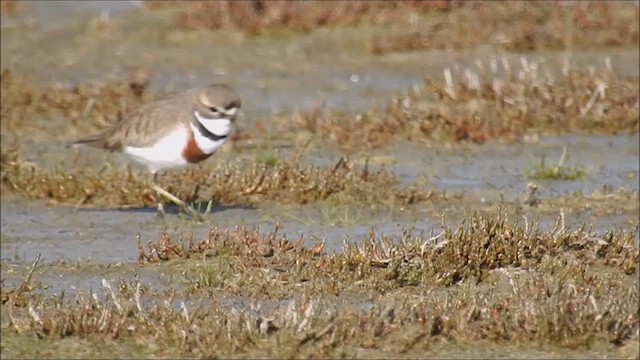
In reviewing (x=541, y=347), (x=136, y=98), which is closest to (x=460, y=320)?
(x=541, y=347)

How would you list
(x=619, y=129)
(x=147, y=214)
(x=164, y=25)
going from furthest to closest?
(x=164, y=25), (x=619, y=129), (x=147, y=214)

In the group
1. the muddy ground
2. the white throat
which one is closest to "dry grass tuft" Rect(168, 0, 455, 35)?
the muddy ground

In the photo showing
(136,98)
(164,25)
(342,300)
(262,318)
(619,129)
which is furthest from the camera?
(164,25)

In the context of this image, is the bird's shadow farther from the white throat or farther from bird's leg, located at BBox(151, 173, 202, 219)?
the white throat

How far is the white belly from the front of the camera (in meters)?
10.0

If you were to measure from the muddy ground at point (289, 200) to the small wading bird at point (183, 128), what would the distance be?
0.48 m

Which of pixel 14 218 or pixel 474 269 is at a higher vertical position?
pixel 474 269

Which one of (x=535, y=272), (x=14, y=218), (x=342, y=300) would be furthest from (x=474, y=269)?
(x=14, y=218)

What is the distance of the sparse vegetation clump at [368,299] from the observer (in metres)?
6.70

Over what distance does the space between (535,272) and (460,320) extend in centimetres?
118

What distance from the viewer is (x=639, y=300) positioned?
700 cm

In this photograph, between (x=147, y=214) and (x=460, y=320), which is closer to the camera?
(x=460, y=320)

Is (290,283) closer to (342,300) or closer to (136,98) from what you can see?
(342,300)

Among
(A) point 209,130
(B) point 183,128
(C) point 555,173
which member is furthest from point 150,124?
(C) point 555,173
